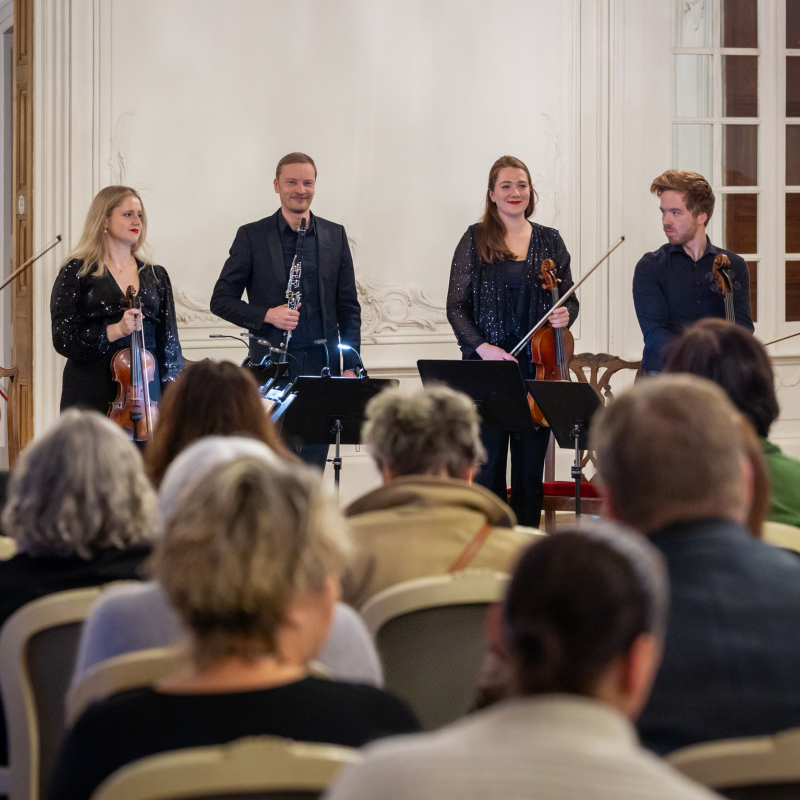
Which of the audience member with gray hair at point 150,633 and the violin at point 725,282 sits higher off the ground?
the violin at point 725,282

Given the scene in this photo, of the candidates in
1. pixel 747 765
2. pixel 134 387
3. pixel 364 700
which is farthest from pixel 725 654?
pixel 134 387

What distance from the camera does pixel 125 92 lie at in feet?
18.1

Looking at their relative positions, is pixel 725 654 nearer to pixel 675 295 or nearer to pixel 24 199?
pixel 675 295

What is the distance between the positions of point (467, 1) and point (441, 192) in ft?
3.22

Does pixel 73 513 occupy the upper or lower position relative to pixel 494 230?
lower

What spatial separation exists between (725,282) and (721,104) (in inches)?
89.3

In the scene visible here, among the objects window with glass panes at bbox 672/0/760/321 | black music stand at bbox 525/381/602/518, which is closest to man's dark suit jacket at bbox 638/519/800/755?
black music stand at bbox 525/381/602/518

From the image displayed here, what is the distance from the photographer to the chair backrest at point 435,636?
1610 mm

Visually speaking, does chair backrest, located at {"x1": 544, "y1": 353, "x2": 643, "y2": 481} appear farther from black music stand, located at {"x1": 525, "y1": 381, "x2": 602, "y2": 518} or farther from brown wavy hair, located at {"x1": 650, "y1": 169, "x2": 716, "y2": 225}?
black music stand, located at {"x1": 525, "y1": 381, "x2": 602, "y2": 518}

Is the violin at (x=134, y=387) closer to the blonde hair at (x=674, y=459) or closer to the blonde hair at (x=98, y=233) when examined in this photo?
the blonde hair at (x=98, y=233)

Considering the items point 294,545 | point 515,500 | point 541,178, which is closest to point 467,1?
point 541,178

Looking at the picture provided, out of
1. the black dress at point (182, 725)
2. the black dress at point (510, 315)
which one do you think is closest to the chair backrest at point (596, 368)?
the black dress at point (510, 315)

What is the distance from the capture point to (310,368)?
14.9ft

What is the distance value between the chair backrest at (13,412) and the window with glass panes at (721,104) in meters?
3.55
